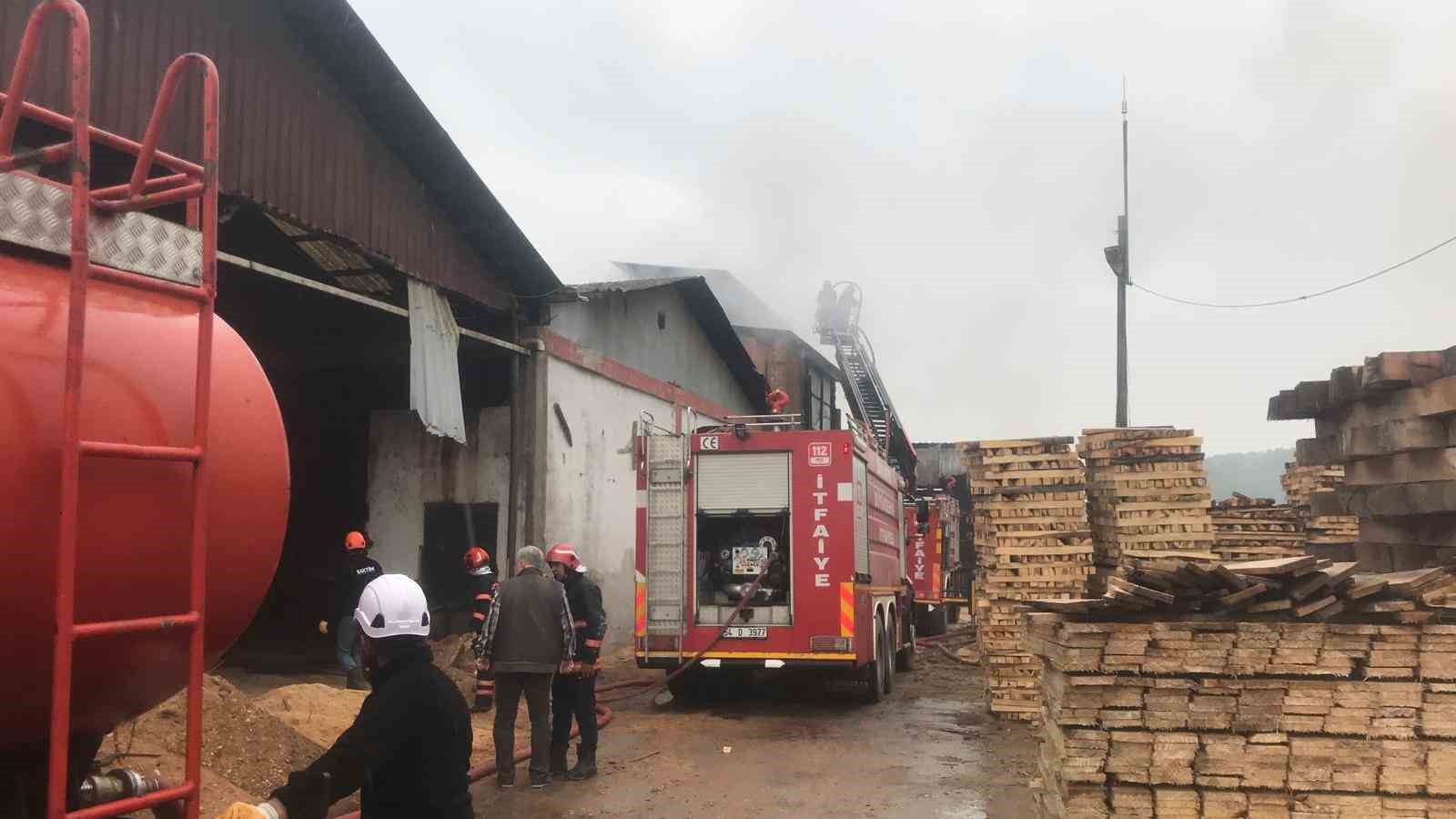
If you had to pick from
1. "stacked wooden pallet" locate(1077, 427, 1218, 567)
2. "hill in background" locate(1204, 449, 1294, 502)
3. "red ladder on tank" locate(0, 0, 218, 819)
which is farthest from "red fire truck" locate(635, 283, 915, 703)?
"hill in background" locate(1204, 449, 1294, 502)

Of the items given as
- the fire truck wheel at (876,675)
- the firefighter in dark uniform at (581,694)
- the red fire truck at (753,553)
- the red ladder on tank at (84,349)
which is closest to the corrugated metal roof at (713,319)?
the red fire truck at (753,553)

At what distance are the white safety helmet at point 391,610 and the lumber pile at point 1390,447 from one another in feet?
21.6

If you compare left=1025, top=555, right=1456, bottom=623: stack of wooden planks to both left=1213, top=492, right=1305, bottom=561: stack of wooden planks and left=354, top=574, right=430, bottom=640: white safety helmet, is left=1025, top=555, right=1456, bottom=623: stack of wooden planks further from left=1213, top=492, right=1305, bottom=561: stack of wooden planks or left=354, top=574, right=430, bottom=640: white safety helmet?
left=1213, top=492, right=1305, bottom=561: stack of wooden planks

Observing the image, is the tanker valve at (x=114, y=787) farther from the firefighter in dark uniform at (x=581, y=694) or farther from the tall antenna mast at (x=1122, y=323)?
the tall antenna mast at (x=1122, y=323)

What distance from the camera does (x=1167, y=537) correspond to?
34.0 feet

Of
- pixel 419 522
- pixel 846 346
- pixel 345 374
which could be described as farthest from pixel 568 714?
pixel 846 346

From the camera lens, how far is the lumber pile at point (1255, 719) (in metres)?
5.95

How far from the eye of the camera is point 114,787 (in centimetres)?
343

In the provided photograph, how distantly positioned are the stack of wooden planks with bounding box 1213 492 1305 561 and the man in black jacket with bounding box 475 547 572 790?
28.6ft

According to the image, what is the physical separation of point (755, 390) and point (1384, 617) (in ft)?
68.1

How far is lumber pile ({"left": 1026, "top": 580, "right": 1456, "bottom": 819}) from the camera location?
234 inches

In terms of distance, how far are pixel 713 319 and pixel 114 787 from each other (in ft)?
64.0

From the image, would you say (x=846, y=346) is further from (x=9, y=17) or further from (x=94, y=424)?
(x=94, y=424)

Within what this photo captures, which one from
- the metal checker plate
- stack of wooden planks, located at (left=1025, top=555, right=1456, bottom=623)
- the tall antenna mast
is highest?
the tall antenna mast
